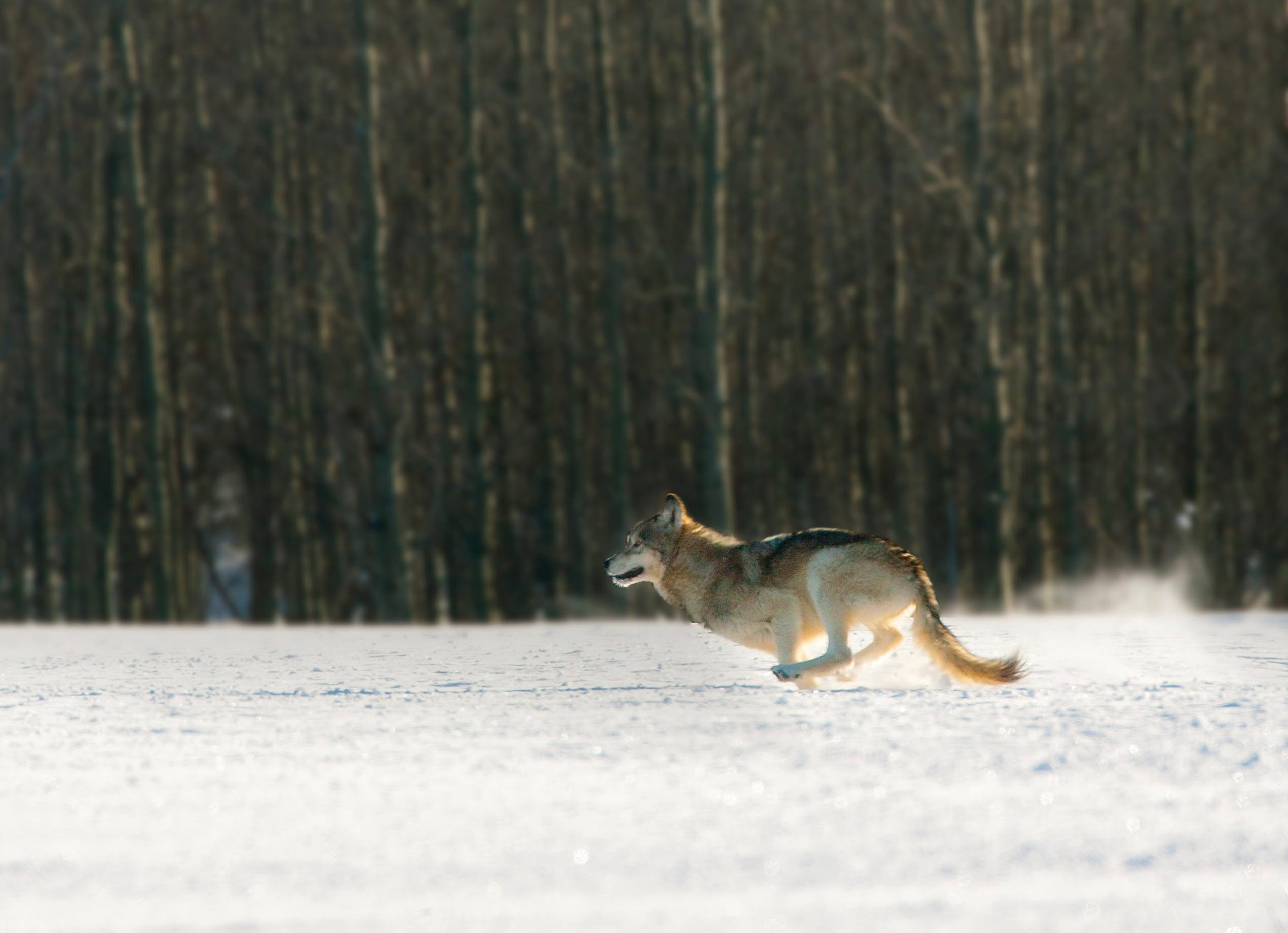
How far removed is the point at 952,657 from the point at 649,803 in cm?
257

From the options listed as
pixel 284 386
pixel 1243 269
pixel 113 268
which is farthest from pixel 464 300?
pixel 1243 269

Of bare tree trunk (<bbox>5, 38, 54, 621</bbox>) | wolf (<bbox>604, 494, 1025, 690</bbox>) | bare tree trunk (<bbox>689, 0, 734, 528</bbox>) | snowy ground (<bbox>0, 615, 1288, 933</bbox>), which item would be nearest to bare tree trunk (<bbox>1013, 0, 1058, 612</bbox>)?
bare tree trunk (<bbox>689, 0, 734, 528</bbox>)

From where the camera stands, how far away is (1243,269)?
24.1 m

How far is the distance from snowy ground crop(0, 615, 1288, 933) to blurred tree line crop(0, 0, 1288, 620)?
14931 mm

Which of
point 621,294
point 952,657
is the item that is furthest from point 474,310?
point 952,657

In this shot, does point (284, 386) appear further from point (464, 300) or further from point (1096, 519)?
point (1096, 519)

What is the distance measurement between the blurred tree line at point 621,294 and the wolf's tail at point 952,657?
582 inches

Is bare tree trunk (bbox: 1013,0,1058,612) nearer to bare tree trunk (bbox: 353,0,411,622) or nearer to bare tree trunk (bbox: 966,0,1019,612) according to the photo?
bare tree trunk (bbox: 966,0,1019,612)

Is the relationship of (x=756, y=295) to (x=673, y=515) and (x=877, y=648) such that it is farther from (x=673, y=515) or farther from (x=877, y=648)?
(x=877, y=648)

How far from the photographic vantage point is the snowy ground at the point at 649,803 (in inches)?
116

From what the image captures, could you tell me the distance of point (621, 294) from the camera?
68.6 feet

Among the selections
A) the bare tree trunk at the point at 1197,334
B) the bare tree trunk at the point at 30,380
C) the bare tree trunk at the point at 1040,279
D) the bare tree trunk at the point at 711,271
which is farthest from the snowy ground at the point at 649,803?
the bare tree trunk at the point at 30,380

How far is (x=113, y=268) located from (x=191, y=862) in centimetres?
1743

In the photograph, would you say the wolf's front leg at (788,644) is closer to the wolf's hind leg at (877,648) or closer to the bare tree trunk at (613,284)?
the wolf's hind leg at (877,648)
